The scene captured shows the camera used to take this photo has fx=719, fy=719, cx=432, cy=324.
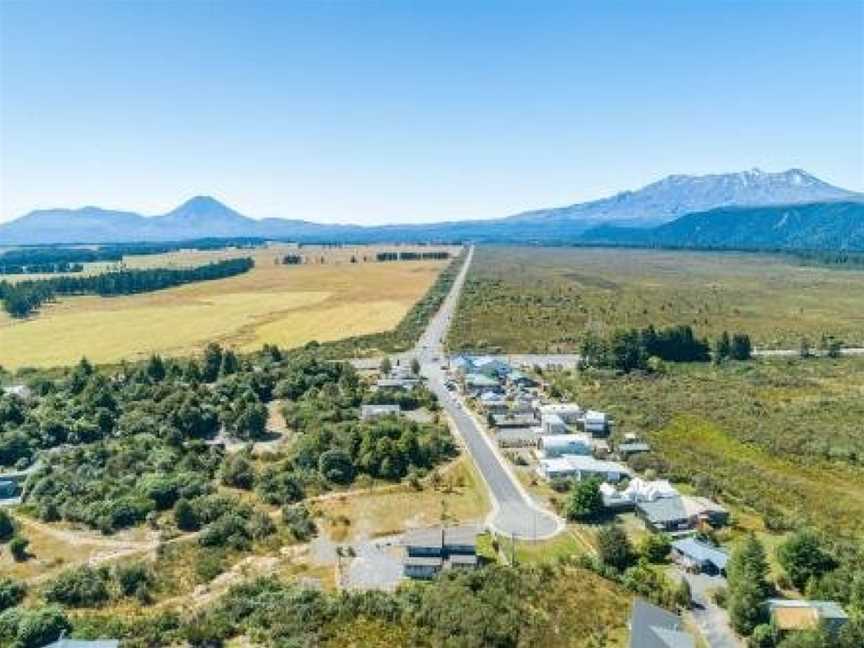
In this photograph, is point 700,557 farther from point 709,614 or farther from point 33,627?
point 33,627

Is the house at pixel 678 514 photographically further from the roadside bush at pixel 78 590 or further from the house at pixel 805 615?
the roadside bush at pixel 78 590

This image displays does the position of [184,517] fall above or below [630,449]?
above

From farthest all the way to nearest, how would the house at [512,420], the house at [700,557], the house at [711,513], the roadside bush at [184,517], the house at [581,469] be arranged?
the house at [512,420] → the house at [581,469] → the roadside bush at [184,517] → the house at [711,513] → the house at [700,557]

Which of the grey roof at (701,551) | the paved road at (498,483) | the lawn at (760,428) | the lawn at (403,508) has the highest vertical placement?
the grey roof at (701,551)

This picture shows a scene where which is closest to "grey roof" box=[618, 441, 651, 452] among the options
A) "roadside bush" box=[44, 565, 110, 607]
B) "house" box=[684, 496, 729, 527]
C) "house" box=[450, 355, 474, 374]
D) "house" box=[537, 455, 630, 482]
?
"house" box=[537, 455, 630, 482]

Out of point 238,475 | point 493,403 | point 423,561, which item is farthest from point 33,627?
point 493,403

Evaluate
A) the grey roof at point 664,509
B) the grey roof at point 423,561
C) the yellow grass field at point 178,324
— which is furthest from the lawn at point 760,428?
the yellow grass field at point 178,324
